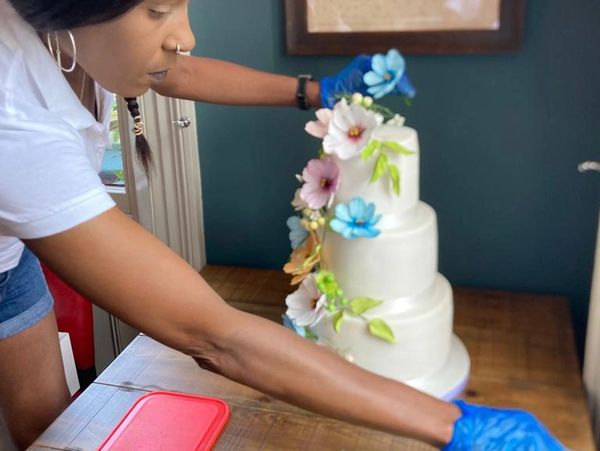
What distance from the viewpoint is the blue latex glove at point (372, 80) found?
104 centimetres

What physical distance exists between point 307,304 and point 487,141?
1.65 ft

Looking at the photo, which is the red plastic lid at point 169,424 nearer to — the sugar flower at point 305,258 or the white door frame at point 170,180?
the sugar flower at point 305,258

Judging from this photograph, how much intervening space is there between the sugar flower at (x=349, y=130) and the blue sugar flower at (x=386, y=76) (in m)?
0.08

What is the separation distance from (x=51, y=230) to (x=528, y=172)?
0.93m

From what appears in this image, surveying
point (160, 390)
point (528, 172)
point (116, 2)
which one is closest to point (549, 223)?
point (528, 172)

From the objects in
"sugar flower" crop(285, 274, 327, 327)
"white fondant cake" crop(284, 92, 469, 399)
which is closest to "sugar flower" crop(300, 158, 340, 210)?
"white fondant cake" crop(284, 92, 469, 399)

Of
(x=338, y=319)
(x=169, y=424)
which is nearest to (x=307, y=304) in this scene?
(x=338, y=319)

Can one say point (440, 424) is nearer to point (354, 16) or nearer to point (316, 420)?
point (316, 420)

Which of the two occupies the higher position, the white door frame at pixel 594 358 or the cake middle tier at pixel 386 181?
the cake middle tier at pixel 386 181

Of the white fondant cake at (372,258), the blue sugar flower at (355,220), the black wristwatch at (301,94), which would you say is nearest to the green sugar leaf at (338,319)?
the white fondant cake at (372,258)

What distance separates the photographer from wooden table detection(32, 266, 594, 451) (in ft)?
3.08

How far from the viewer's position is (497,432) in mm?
736

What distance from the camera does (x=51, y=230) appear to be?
64 centimetres

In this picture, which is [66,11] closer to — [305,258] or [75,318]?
[305,258]
